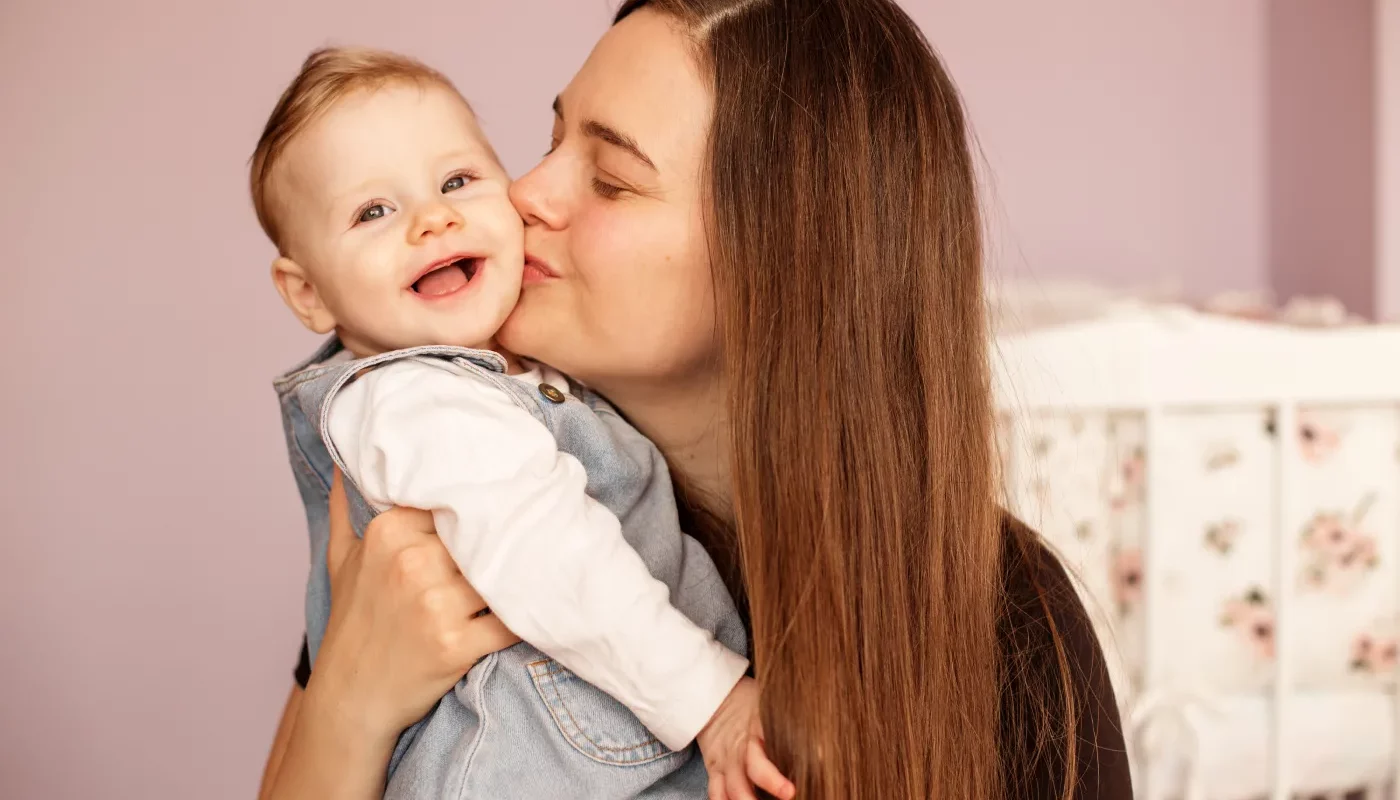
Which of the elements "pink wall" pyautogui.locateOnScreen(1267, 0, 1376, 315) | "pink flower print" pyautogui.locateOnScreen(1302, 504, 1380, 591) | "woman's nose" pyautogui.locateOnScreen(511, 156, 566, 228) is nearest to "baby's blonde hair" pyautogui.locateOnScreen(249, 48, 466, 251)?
"woman's nose" pyautogui.locateOnScreen(511, 156, 566, 228)

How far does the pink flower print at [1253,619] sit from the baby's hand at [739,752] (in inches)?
35.1

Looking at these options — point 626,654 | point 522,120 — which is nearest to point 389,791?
point 626,654

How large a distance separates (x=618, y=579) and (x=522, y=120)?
6.15 feet

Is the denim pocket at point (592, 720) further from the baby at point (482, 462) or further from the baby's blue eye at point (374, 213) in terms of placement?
the baby's blue eye at point (374, 213)

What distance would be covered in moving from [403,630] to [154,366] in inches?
65.1

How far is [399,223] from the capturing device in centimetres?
111

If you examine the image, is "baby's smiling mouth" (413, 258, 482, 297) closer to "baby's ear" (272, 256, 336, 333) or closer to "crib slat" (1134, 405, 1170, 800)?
"baby's ear" (272, 256, 336, 333)

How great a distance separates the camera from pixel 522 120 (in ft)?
8.52

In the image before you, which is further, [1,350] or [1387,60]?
[1387,60]

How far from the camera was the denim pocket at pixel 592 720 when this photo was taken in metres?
0.98

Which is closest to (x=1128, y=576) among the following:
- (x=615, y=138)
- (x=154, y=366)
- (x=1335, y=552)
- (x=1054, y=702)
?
(x=1335, y=552)

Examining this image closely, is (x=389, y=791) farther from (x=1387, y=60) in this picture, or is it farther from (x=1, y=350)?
(x=1387, y=60)

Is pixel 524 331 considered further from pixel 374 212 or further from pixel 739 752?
pixel 739 752

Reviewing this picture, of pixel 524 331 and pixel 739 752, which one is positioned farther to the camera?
pixel 524 331
